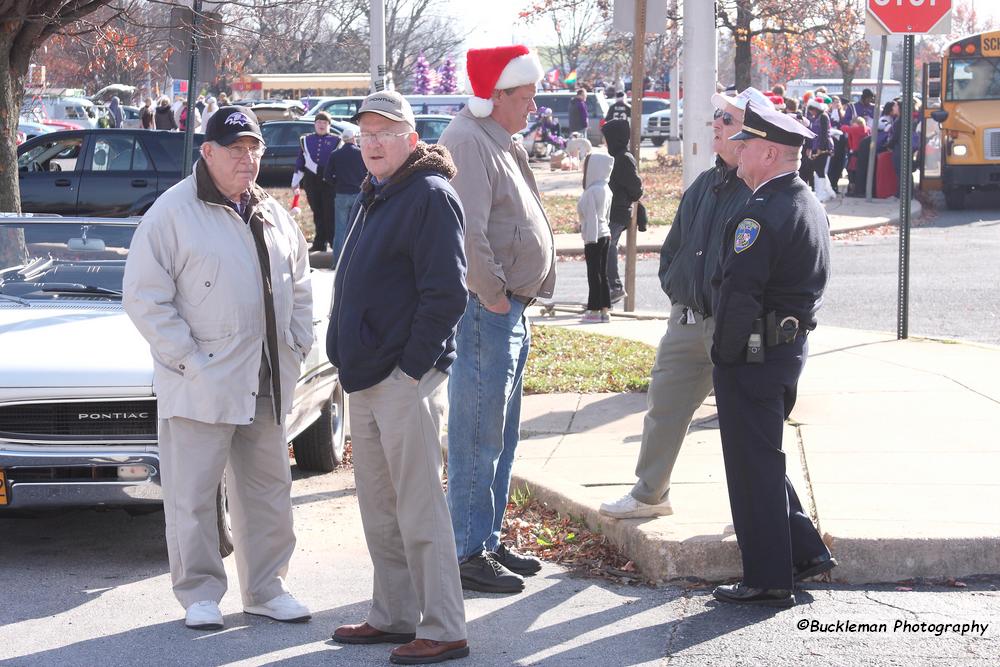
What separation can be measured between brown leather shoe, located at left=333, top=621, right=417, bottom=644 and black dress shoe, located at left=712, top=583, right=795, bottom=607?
121cm

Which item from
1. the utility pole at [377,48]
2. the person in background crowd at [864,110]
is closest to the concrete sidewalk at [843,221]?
the utility pole at [377,48]

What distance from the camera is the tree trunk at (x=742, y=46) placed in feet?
105

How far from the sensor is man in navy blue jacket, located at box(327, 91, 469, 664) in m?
4.29

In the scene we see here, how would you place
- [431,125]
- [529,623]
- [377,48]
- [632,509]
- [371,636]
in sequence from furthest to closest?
[431,125] → [377,48] → [632,509] → [529,623] → [371,636]

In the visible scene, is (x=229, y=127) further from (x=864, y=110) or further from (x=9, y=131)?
(x=864, y=110)

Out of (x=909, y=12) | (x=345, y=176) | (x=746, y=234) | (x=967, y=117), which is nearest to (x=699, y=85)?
(x=909, y=12)

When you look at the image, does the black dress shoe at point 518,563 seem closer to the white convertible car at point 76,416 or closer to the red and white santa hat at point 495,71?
the white convertible car at point 76,416

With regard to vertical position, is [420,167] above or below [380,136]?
below

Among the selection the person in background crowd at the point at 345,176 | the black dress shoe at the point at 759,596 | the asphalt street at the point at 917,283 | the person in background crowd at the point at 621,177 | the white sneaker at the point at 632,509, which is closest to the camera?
the black dress shoe at the point at 759,596

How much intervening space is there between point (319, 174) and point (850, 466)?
39.4 feet

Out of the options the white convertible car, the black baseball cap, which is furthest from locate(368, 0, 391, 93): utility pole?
the black baseball cap

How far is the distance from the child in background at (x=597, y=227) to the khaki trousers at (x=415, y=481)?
714 centimetres

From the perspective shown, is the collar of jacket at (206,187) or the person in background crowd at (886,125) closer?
the collar of jacket at (206,187)

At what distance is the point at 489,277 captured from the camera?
191 inches
